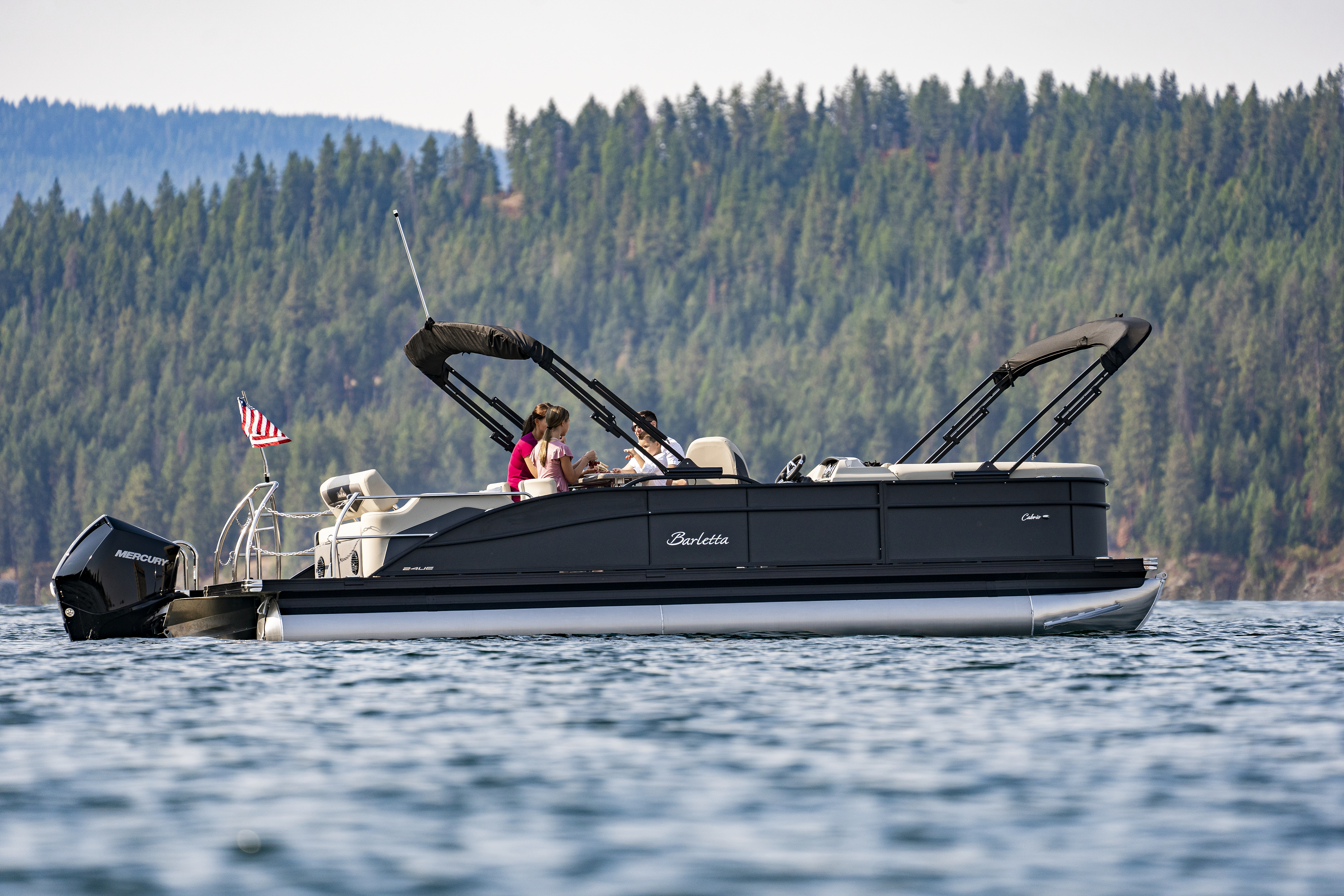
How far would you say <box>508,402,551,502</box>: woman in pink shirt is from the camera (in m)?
13.5

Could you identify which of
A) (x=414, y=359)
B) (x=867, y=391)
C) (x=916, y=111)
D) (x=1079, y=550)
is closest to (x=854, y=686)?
(x=1079, y=550)

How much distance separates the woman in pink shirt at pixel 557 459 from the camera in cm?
1302

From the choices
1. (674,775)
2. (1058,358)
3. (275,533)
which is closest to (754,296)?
(1058,358)

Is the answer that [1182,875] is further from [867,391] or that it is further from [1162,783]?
[867,391]

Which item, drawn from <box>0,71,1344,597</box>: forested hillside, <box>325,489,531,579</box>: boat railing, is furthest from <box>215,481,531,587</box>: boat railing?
<box>0,71,1344,597</box>: forested hillside

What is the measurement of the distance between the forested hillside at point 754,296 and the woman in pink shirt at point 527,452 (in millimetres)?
64406

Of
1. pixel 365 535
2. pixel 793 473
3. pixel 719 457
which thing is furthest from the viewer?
pixel 793 473

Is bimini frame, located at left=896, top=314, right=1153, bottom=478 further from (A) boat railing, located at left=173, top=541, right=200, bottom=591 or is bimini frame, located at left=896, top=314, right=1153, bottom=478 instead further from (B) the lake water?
(A) boat railing, located at left=173, top=541, right=200, bottom=591

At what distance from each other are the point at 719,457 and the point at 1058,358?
11.2 ft

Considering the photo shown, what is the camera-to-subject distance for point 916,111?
132m

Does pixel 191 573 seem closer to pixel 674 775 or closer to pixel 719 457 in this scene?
pixel 719 457

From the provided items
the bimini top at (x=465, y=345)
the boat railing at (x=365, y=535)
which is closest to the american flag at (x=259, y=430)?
the boat railing at (x=365, y=535)

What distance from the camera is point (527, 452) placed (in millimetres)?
13617

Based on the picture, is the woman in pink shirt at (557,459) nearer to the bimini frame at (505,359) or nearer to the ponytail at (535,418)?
the ponytail at (535,418)
